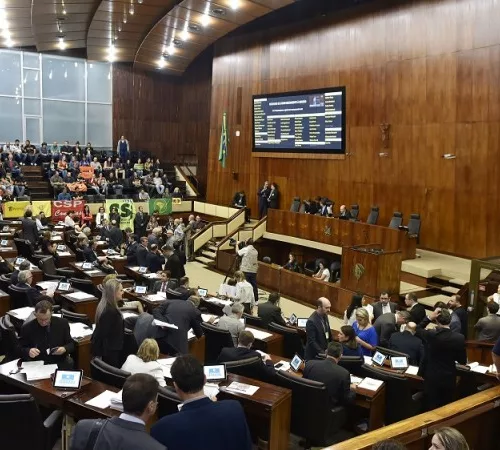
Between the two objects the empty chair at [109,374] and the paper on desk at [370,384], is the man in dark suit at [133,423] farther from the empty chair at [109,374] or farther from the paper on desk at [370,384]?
the paper on desk at [370,384]

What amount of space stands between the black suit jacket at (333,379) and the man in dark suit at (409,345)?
1501 mm

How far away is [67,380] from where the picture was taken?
4.14 m

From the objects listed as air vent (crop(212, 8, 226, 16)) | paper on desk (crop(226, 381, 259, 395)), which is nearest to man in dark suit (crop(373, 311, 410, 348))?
paper on desk (crop(226, 381, 259, 395))

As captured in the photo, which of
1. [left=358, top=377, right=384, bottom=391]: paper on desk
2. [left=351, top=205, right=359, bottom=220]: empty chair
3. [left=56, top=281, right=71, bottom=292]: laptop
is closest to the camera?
[left=358, top=377, right=384, bottom=391]: paper on desk

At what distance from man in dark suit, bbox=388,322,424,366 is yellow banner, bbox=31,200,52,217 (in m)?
12.7

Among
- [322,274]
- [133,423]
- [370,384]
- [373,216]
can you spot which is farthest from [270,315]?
[373,216]

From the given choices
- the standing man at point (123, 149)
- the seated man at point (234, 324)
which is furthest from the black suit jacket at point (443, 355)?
the standing man at point (123, 149)

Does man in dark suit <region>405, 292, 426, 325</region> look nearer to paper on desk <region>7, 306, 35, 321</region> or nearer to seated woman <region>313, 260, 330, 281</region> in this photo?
seated woman <region>313, 260, 330, 281</region>

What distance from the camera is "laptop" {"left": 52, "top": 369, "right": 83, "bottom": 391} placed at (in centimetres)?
411

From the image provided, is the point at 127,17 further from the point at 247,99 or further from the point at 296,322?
the point at 296,322

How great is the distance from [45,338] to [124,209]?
12.7 m

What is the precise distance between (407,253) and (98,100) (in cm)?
1566

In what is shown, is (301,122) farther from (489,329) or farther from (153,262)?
(489,329)

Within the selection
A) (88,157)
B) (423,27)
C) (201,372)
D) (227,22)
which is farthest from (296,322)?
(88,157)
